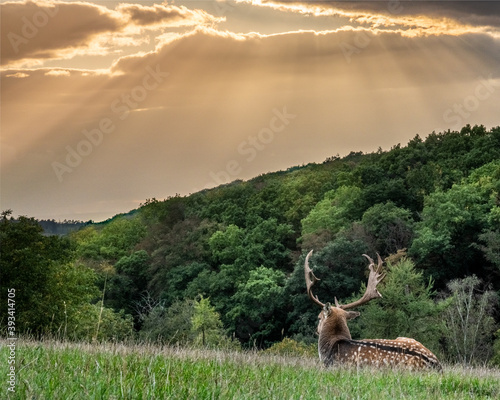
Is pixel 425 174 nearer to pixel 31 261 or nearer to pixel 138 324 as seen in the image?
pixel 138 324

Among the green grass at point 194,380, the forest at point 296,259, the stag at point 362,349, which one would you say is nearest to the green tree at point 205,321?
the forest at point 296,259

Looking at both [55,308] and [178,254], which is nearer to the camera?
[55,308]

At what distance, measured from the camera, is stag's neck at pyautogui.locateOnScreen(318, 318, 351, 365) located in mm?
11691

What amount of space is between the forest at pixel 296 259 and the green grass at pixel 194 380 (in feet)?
93.6

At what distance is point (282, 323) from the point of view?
6234cm

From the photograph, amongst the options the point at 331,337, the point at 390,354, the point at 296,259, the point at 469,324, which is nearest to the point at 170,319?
the point at 296,259

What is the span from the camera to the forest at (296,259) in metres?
44.3

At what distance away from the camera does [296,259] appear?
7212cm

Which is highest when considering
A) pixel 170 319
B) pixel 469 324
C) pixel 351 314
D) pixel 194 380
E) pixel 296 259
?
pixel 296 259

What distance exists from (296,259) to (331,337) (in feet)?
198

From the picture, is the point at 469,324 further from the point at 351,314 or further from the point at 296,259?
the point at 351,314

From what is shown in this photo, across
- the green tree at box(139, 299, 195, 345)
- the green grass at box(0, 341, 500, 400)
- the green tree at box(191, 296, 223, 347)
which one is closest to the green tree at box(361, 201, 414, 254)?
the green tree at box(191, 296, 223, 347)

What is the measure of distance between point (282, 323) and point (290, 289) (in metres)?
4.00

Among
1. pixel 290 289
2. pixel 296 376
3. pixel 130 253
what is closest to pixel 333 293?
pixel 290 289
